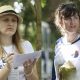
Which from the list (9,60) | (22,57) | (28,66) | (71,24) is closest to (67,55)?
(71,24)

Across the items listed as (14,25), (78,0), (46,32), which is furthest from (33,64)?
(46,32)

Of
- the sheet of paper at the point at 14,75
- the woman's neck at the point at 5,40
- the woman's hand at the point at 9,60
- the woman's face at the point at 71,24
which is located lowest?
the sheet of paper at the point at 14,75

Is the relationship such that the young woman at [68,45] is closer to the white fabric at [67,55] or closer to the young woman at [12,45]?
the white fabric at [67,55]

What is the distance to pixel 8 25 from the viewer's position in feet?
17.1

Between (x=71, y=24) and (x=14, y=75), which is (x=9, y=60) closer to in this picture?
(x=14, y=75)

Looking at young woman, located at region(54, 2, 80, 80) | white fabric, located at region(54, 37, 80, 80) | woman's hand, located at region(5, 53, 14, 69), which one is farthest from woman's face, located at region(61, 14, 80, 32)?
woman's hand, located at region(5, 53, 14, 69)

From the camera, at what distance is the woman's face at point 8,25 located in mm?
5207

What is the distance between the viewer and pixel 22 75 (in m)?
5.22

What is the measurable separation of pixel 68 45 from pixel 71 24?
0.25 meters

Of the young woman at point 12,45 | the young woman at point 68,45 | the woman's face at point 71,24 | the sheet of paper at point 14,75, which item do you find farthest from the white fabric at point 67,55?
the sheet of paper at point 14,75

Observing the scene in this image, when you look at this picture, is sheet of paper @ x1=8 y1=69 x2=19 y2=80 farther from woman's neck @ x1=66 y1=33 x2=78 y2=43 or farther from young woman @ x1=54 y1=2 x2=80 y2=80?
woman's neck @ x1=66 y1=33 x2=78 y2=43

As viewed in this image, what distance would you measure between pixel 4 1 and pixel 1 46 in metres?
2.37

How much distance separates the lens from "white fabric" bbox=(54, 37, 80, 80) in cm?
509

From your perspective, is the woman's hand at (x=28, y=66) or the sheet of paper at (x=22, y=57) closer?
A: the sheet of paper at (x=22, y=57)
